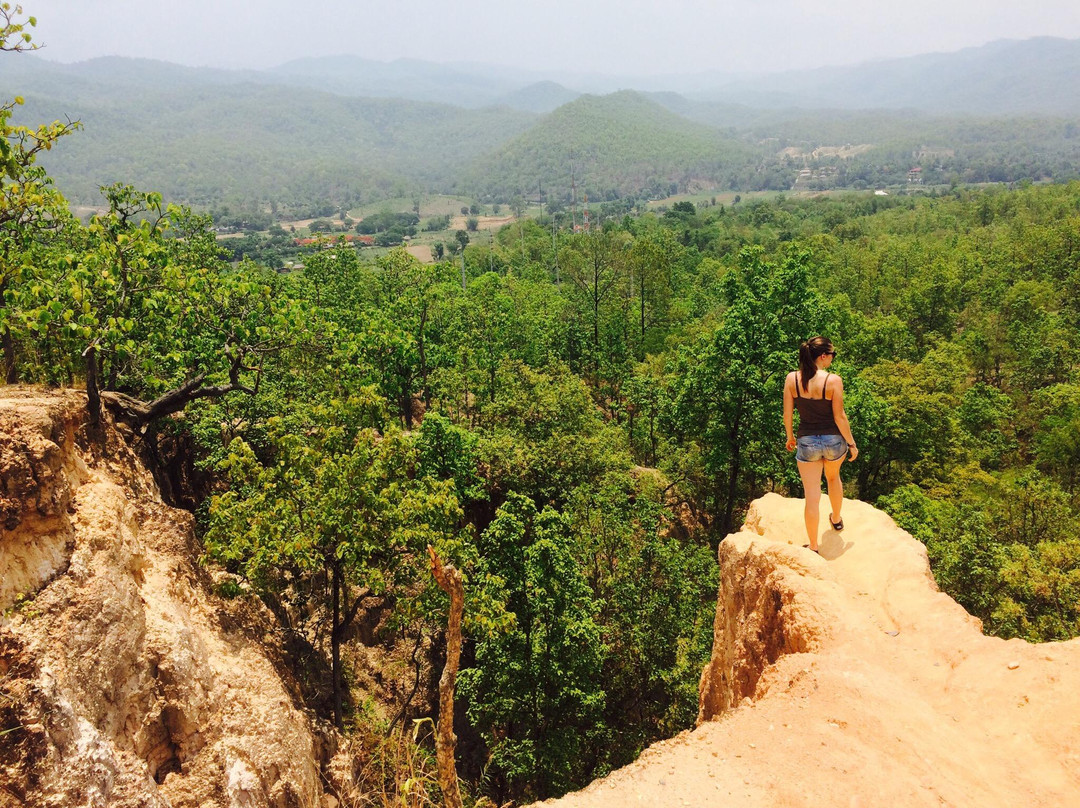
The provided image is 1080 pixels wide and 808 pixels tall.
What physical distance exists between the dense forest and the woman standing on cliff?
26.2ft

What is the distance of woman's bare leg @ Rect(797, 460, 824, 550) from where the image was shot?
11.7 meters

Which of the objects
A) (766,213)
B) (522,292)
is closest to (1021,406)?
(522,292)

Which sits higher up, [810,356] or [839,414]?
[810,356]

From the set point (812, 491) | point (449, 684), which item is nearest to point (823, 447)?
point (812, 491)

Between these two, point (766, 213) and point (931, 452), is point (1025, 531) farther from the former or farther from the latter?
point (766, 213)

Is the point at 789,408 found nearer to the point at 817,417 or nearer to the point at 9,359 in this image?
the point at 817,417

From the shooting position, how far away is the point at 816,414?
37.7 feet

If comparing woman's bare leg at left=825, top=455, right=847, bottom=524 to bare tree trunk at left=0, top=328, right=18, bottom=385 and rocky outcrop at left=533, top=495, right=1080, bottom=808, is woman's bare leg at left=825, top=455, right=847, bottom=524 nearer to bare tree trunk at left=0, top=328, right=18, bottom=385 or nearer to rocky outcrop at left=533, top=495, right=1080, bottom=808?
rocky outcrop at left=533, top=495, right=1080, bottom=808

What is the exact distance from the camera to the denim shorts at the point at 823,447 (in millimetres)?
11516

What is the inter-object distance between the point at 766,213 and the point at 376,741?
146 m

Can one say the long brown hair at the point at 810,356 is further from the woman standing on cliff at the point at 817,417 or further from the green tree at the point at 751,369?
the green tree at the point at 751,369

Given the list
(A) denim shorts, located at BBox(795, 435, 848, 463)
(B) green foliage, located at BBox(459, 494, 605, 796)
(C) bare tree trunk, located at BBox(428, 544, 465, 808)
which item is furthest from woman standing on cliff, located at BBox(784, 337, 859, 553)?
(B) green foliage, located at BBox(459, 494, 605, 796)

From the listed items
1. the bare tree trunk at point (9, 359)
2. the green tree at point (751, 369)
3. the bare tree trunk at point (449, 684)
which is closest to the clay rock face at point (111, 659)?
the bare tree trunk at point (9, 359)

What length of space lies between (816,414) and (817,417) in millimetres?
60
